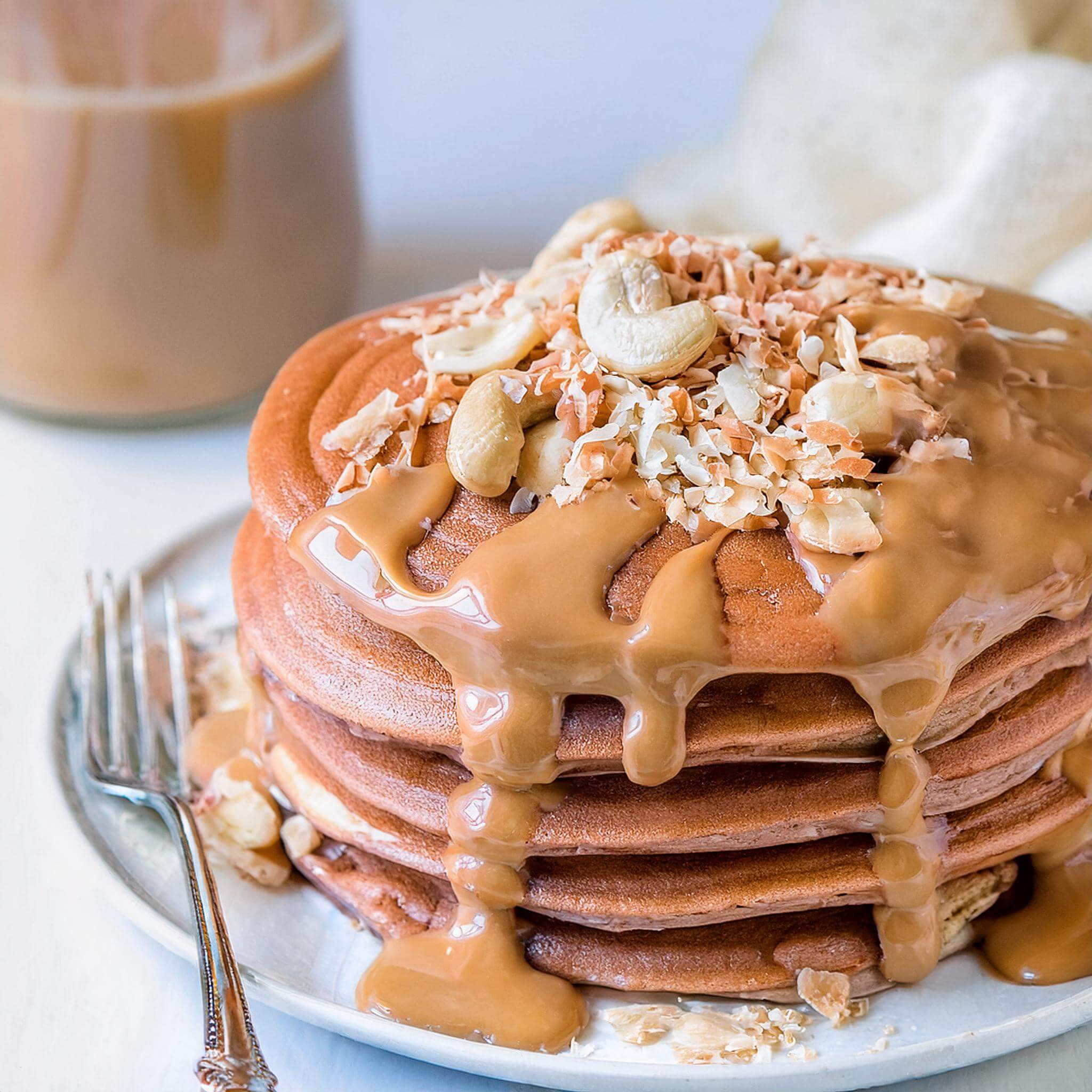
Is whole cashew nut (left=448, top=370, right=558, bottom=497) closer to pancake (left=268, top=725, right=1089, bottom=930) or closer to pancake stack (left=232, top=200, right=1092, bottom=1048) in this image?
pancake stack (left=232, top=200, right=1092, bottom=1048)

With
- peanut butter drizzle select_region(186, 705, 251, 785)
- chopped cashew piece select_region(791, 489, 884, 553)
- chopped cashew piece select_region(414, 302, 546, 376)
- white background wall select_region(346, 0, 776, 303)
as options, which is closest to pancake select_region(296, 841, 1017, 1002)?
peanut butter drizzle select_region(186, 705, 251, 785)

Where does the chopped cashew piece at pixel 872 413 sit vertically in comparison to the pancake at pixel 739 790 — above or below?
above

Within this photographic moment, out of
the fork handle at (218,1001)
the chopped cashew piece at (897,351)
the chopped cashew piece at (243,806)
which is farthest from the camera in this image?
the chopped cashew piece at (243,806)

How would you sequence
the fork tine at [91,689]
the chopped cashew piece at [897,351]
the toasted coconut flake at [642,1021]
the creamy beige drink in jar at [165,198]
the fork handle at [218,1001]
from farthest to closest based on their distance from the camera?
the creamy beige drink in jar at [165,198], the fork tine at [91,689], the chopped cashew piece at [897,351], the toasted coconut flake at [642,1021], the fork handle at [218,1001]

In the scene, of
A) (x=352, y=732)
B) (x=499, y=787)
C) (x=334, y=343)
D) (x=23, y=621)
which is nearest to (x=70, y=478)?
(x=23, y=621)

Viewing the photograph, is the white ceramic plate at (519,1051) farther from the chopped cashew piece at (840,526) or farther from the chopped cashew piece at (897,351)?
the chopped cashew piece at (897,351)

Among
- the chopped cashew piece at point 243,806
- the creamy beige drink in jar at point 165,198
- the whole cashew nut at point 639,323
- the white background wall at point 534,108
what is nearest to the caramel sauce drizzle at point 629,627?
the whole cashew nut at point 639,323
